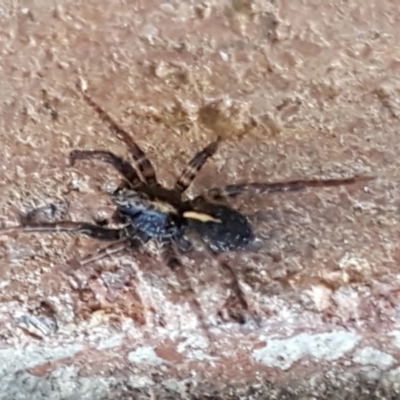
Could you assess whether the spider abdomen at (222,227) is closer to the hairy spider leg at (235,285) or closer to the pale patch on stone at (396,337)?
the hairy spider leg at (235,285)

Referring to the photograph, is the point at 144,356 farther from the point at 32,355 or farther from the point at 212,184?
the point at 212,184

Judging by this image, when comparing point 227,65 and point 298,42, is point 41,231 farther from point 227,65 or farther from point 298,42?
point 298,42

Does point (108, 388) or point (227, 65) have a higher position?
point (227, 65)

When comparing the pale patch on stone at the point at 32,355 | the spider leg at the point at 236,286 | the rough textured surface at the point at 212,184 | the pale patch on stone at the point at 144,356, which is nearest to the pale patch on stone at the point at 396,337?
the rough textured surface at the point at 212,184

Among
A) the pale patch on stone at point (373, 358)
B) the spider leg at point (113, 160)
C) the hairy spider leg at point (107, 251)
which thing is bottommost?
the hairy spider leg at point (107, 251)

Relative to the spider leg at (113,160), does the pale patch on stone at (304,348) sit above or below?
A: below

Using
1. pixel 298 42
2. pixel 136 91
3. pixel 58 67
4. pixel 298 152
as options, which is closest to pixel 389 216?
pixel 298 152
